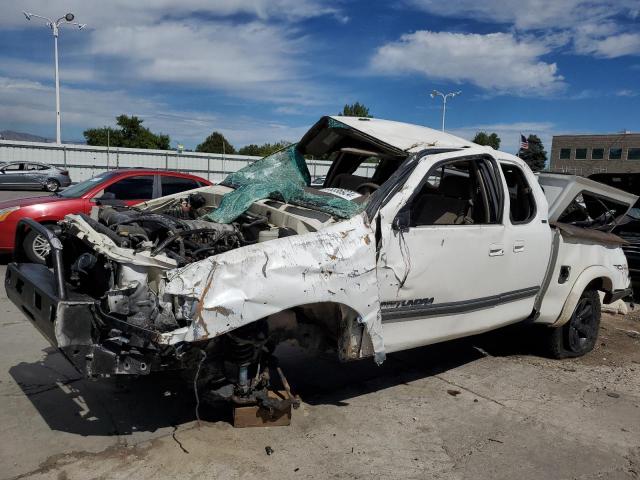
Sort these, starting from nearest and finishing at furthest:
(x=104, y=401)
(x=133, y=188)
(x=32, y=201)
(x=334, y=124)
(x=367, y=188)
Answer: (x=104, y=401) → (x=334, y=124) → (x=367, y=188) → (x=32, y=201) → (x=133, y=188)

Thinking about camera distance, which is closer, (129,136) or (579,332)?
(579,332)

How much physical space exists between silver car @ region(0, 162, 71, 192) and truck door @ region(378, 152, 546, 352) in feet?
79.0

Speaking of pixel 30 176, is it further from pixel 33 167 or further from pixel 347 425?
pixel 347 425

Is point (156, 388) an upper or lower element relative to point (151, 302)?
lower

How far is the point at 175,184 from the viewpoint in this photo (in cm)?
952

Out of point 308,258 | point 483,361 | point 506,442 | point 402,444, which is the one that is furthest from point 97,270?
point 483,361

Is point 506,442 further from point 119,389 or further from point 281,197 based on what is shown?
point 119,389

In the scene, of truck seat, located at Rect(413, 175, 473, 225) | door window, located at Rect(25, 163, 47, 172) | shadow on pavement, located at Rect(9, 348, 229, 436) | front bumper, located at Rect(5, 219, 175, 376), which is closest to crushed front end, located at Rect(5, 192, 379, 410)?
front bumper, located at Rect(5, 219, 175, 376)

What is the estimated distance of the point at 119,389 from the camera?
4262mm

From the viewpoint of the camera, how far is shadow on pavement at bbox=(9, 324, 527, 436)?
3799mm

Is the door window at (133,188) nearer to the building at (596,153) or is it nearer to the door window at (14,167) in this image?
the door window at (14,167)

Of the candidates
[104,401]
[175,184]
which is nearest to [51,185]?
[175,184]

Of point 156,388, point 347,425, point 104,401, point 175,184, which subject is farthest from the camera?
point 175,184

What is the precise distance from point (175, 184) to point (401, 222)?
6.54m
